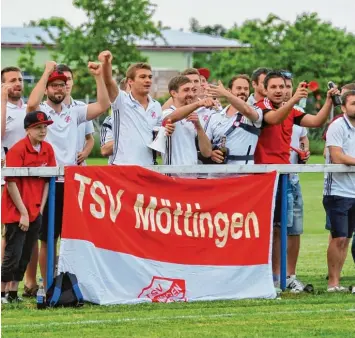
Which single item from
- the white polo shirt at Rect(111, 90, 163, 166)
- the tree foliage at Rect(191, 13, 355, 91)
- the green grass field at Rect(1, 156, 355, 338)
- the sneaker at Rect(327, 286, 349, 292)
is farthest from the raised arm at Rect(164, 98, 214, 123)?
the tree foliage at Rect(191, 13, 355, 91)

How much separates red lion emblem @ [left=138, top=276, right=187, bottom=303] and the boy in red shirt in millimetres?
1104

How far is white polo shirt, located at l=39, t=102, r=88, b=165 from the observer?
12.3 metres

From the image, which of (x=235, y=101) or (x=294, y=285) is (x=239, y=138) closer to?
(x=235, y=101)

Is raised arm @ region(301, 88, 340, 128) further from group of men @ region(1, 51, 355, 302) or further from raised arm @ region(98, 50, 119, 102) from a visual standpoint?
raised arm @ region(98, 50, 119, 102)

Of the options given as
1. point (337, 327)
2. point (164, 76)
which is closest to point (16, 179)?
point (337, 327)

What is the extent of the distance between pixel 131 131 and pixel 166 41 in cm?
7420

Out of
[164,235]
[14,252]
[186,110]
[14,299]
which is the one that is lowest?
[14,299]

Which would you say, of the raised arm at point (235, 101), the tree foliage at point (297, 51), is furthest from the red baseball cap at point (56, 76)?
the tree foliage at point (297, 51)

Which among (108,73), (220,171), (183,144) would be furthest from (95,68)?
(220,171)

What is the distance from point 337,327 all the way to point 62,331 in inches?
81.8

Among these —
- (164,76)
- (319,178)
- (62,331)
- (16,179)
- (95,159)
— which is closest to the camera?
(62,331)

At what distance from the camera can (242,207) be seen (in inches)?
478

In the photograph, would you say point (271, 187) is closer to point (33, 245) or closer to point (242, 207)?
point (242, 207)

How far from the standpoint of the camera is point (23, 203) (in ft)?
37.7
